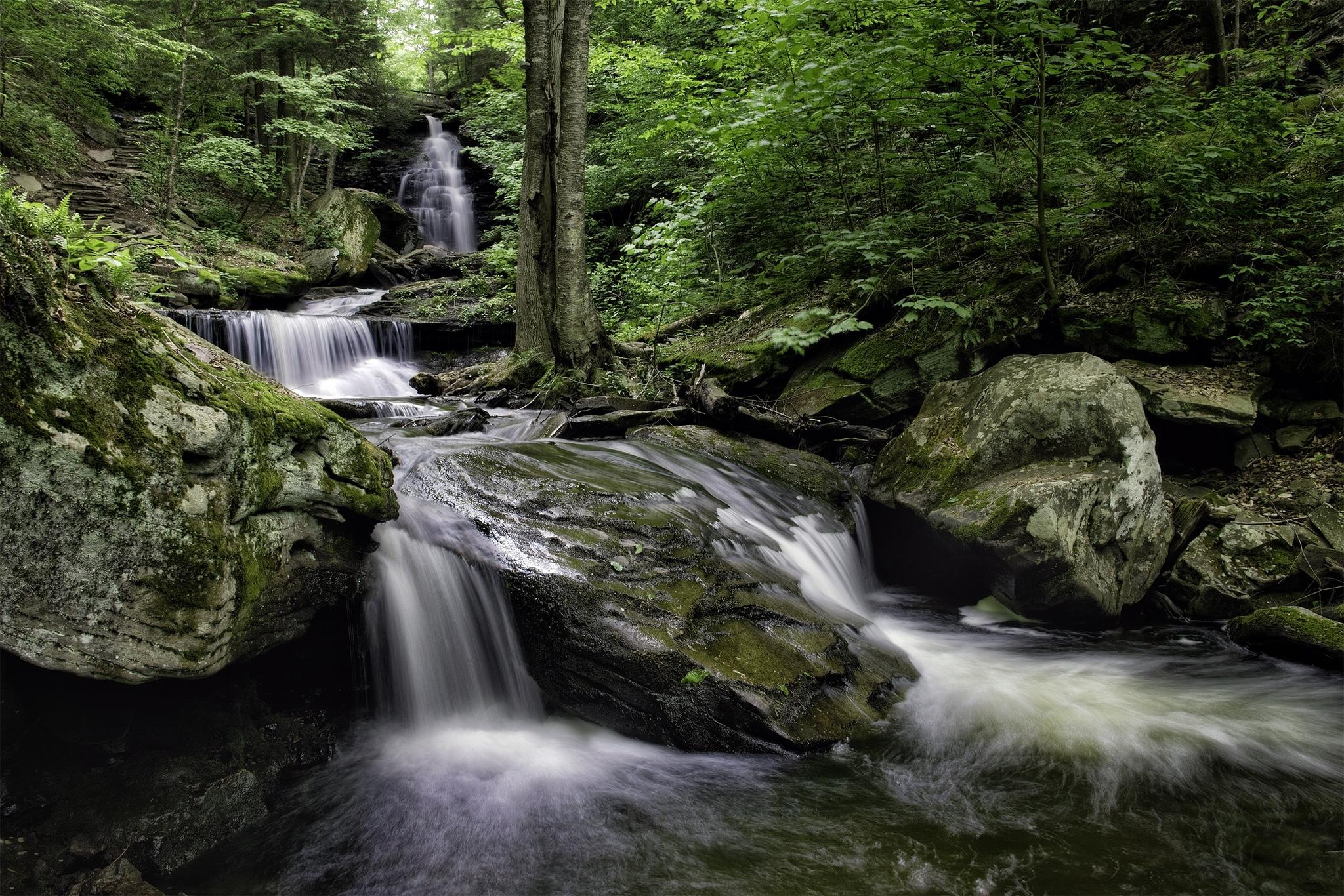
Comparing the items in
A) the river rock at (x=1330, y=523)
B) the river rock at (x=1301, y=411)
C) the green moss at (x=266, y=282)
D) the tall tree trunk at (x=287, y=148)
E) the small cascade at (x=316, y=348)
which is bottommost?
the river rock at (x=1330, y=523)

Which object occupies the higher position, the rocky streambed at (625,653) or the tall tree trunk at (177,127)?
the tall tree trunk at (177,127)

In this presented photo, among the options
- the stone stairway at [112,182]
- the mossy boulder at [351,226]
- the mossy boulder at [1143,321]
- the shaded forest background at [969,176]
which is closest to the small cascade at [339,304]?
the mossy boulder at [351,226]

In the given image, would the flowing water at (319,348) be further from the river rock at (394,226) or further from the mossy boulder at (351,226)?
the river rock at (394,226)

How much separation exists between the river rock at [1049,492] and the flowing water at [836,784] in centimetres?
52

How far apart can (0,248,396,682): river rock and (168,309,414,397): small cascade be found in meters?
7.97

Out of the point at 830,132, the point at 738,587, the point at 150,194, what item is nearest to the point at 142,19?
the point at 150,194

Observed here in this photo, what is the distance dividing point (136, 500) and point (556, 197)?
7.19 m

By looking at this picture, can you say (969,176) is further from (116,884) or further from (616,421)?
(116,884)

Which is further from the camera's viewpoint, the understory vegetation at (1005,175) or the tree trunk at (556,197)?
the tree trunk at (556,197)

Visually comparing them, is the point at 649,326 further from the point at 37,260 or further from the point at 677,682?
the point at 37,260

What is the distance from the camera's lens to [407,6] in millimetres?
30688

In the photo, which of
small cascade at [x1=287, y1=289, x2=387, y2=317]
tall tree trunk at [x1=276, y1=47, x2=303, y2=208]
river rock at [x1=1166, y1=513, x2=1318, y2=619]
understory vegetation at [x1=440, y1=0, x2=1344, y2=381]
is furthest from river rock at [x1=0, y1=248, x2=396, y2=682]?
tall tree trunk at [x1=276, y1=47, x2=303, y2=208]

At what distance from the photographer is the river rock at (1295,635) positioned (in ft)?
14.1

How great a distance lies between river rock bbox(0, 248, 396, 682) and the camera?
96.9 inches
